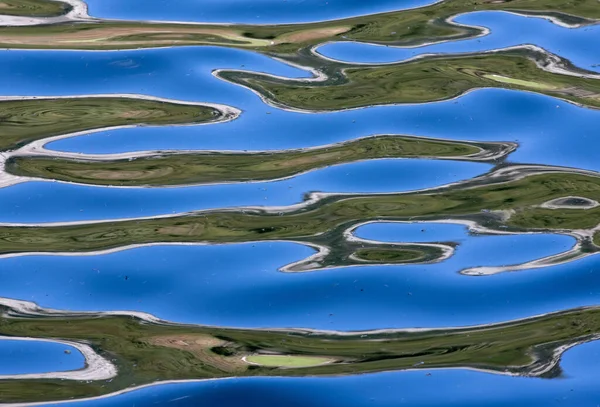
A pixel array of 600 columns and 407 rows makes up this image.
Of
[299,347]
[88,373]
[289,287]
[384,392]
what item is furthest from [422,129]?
[88,373]

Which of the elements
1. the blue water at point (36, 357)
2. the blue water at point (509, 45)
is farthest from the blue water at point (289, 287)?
the blue water at point (509, 45)

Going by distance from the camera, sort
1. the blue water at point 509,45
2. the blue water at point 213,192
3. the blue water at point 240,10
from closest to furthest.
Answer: the blue water at point 213,192 → the blue water at point 509,45 → the blue water at point 240,10

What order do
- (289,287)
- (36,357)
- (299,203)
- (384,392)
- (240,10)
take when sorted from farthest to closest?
(240,10), (299,203), (289,287), (36,357), (384,392)

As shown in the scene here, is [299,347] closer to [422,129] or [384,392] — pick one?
[384,392]

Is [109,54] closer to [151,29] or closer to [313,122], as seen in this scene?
[151,29]

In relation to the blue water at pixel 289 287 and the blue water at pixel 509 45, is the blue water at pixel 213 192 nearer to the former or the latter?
the blue water at pixel 289 287

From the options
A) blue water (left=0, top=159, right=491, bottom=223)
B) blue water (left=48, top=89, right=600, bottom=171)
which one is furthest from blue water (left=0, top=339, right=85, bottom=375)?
blue water (left=48, top=89, right=600, bottom=171)

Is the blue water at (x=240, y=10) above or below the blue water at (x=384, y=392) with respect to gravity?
above

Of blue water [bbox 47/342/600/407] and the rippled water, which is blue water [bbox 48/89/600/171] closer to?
the rippled water
